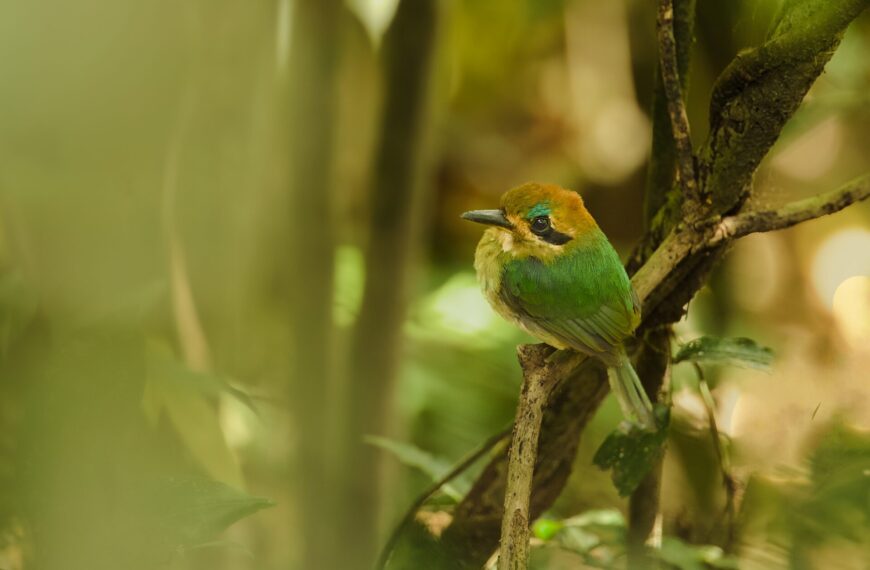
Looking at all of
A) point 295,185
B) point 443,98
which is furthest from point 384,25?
point 443,98

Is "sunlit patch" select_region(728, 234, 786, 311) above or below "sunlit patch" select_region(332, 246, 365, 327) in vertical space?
above

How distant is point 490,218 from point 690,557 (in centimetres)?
38

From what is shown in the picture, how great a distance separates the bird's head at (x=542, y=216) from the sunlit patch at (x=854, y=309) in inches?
28.6

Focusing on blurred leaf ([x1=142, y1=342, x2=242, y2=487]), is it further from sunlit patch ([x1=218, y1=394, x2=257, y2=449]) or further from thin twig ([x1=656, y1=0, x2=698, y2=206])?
thin twig ([x1=656, y1=0, x2=698, y2=206])

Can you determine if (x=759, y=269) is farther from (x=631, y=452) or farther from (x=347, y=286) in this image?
(x=631, y=452)

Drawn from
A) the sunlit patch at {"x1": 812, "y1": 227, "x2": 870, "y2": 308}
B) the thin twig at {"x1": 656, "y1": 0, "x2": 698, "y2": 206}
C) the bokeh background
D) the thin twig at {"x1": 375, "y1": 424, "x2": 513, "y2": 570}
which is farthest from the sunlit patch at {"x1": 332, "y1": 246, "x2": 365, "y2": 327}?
the sunlit patch at {"x1": 812, "y1": 227, "x2": 870, "y2": 308}

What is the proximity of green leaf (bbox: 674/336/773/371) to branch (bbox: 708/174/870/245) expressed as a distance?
4.0 inches

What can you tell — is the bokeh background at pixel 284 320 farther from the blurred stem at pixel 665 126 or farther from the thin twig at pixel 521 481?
the thin twig at pixel 521 481

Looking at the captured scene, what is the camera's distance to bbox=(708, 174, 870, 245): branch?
28.3 inches

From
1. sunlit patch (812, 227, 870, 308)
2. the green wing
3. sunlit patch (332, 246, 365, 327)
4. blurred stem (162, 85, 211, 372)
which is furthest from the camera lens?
sunlit patch (812, 227, 870, 308)

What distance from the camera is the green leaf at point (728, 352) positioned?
2.68ft

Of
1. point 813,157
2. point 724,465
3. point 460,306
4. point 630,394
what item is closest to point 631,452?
point 630,394

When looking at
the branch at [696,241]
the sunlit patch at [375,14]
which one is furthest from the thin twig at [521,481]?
the sunlit patch at [375,14]

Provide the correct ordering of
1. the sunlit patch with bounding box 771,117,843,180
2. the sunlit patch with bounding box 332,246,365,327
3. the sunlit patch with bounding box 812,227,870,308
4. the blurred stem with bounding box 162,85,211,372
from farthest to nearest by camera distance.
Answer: the sunlit patch with bounding box 812,227,870,308 → the sunlit patch with bounding box 771,117,843,180 → the sunlit patch with bounding box 332,246,365,327 → the blurred stem with bounding box 162,85,211,372
